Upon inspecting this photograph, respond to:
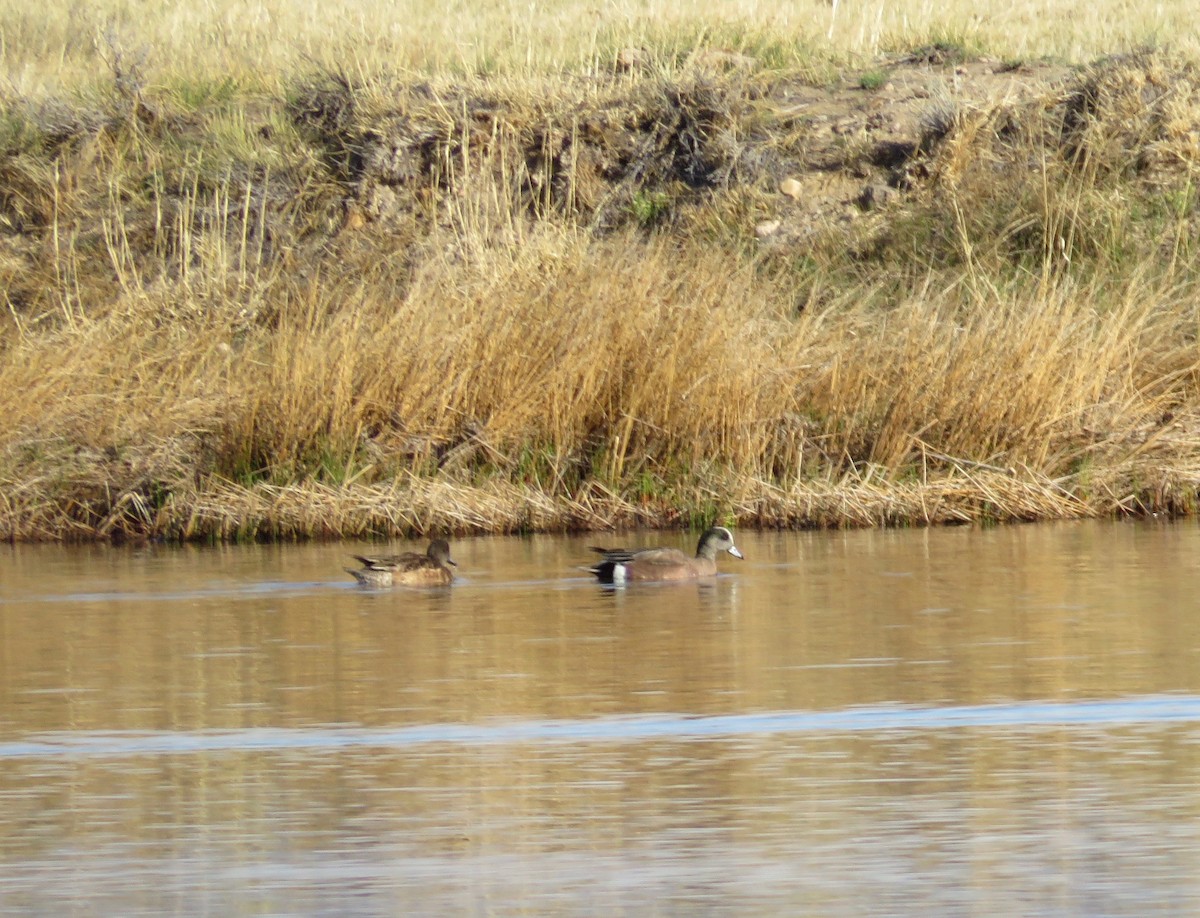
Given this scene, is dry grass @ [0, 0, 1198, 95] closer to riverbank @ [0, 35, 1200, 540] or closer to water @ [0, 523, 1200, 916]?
riverbank @ [0, 35, 1200, 540]

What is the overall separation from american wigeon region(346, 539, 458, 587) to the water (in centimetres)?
9

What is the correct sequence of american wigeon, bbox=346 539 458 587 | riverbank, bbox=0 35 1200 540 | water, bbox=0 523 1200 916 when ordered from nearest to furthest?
water, bbox=0 523 1200 916, american wigeon, bbox=346 539 458 587, riverbank, bbox=0 35 1200 540

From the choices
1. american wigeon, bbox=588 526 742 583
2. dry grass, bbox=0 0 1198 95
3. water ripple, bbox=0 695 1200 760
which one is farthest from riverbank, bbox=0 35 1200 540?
dry grass, bbox=0 0 1198 95

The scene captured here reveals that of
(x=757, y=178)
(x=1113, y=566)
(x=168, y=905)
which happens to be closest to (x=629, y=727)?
(x=168, y=905)

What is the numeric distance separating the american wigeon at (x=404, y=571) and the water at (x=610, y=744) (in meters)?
0.09

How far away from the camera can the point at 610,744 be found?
Result: 6.96m

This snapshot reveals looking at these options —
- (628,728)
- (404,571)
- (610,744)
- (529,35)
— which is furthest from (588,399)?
(529,35)

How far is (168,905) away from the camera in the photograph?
509 cm

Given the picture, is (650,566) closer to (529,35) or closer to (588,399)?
(588,399)

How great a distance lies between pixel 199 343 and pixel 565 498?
3.53 m

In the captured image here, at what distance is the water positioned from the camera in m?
5.29

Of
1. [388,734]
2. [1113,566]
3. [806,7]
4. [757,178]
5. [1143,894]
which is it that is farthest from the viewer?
[806,7]

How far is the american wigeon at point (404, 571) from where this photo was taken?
1124 cm

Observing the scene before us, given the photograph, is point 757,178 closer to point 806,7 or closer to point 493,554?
point 806,7
